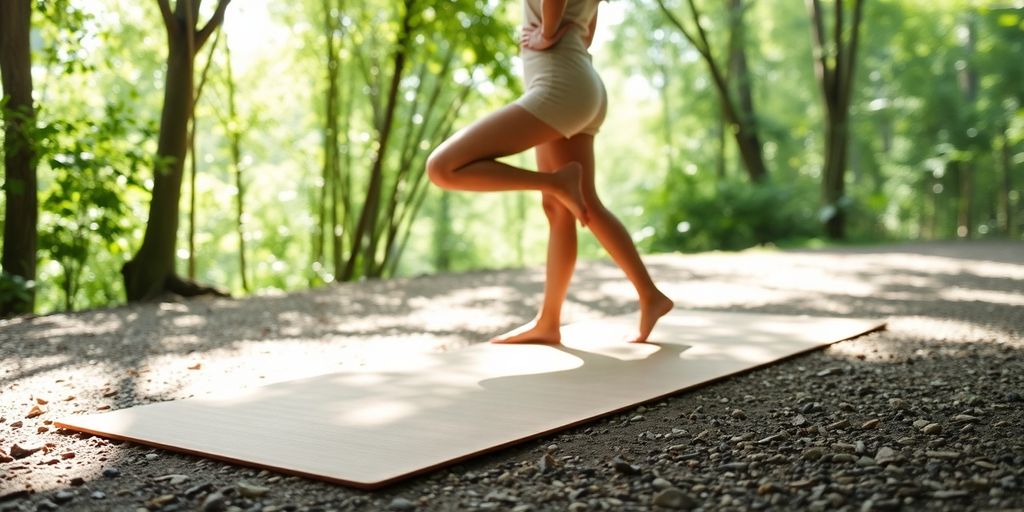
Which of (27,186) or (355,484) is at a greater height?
(27,186)

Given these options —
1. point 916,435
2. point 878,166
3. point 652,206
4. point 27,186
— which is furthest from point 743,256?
point 878,166

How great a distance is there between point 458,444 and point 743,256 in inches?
277

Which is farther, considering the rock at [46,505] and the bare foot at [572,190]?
the bare foot at [572,190]

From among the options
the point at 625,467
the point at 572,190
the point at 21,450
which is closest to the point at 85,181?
the point at 572,190

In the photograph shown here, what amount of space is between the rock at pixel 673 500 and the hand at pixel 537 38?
5.51ft

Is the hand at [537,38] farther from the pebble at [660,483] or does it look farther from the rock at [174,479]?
the rock at [174,479]

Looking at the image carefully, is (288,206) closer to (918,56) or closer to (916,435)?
(918,56)

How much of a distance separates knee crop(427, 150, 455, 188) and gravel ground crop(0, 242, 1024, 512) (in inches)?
27.1

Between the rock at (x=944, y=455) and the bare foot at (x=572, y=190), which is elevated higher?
the bare foot at (x=572, y=190)

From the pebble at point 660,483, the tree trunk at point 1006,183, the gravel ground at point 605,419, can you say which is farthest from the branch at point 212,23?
the tree trunk at point 1006,183

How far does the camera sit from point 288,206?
16.8 metres

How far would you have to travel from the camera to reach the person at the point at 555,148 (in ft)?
8.69

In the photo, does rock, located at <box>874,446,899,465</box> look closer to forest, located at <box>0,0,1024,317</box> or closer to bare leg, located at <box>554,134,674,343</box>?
bare leg, located at <box>554,134,674,343</box>

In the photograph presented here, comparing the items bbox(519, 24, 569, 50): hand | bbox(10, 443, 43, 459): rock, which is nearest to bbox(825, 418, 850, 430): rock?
bbox(519, 24, 569, 50): hand
